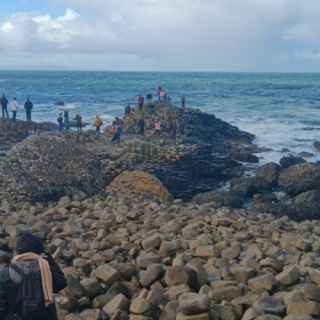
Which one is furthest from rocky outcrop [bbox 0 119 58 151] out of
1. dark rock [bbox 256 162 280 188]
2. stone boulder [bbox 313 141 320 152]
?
stone boulder [bbox 313 141 320 152]

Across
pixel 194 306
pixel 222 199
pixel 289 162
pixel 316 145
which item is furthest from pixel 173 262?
pixel 316 145

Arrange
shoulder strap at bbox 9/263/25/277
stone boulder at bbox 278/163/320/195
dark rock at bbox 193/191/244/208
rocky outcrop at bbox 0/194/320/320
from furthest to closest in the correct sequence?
stone boulder at bbox 278/163/320/195, dark rock at bbox 193/191/244/208, rocky outcrop at bbox 0/194/320/320, shoulder strap at bbox 9/263/25/277

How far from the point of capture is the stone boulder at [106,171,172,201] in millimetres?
A: 14750

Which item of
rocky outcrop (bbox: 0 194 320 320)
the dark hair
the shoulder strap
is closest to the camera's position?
the shoulder strap

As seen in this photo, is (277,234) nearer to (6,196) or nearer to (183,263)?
(183,263)

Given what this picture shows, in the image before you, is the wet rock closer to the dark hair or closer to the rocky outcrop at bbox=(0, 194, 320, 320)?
the rocky outcrop at bbox=(0, 194, 320, 320)

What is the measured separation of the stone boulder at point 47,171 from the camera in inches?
531

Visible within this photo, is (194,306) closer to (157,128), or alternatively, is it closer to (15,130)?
(157,128)

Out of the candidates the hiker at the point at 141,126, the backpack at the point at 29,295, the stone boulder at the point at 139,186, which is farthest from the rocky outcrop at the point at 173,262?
the hiker at the point at 141,126

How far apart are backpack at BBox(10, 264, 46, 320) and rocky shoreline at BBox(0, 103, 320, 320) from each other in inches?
56.2

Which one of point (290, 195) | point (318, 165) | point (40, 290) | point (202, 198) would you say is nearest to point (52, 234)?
point (40, 290)

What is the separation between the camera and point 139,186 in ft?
49.0

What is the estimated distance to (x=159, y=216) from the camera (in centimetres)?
1084

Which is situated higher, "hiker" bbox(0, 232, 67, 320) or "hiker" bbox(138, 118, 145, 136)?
"hiker" bbox(0, 232, 67, 320)
